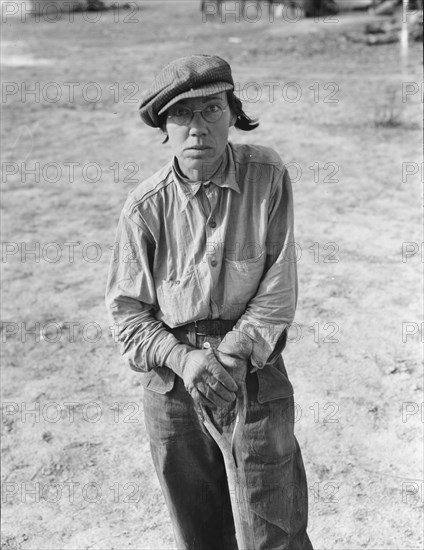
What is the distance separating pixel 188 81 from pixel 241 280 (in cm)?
50

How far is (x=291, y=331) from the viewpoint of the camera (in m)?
4.34

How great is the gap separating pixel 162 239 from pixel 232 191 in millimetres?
213

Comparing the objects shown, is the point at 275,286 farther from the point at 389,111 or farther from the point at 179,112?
the point at 389,111

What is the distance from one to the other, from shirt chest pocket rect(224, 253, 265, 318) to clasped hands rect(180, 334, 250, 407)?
122 millimetres

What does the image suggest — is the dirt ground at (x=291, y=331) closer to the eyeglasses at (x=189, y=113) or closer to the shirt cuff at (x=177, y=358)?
the shirt cuff at (x=177, y=358)

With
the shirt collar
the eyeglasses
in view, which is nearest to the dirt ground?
the shirt collar

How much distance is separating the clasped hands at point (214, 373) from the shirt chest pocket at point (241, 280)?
0.12 metres

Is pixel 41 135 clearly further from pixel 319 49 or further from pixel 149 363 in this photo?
pixel 149 363

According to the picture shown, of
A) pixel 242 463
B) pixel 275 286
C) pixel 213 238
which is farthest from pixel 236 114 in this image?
pixel 242 463

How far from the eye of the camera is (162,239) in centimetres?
206

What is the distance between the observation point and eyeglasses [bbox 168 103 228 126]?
6.50 feet

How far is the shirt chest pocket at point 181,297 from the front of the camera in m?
2.03

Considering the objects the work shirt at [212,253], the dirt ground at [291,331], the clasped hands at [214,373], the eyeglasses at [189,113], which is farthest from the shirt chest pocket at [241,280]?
the dirt ground at [291,331]

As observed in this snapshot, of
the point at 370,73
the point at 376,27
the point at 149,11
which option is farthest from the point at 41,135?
the point at 149,11
